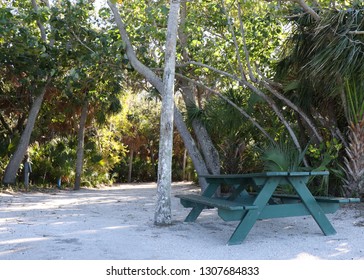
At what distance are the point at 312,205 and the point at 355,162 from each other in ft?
9.52

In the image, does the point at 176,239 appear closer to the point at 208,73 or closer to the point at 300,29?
the point at 300,29

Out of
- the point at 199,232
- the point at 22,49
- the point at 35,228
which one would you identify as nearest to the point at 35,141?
the point at 22,49

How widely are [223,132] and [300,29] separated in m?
3.49

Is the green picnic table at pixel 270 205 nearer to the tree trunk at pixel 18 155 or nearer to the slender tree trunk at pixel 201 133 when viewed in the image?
the slender tree trunk at pixel 201 133

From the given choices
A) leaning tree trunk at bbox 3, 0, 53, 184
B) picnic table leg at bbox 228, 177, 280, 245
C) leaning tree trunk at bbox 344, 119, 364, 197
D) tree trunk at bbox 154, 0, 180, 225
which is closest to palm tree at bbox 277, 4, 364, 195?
leaning tree trunk at bbox 344, 119, 364, 197

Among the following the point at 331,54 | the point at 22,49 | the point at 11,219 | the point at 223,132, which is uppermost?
the point at 22,49

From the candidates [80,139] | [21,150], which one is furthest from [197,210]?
[80,139]

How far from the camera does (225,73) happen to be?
9.38 m

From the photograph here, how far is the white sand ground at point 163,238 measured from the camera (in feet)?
15.1

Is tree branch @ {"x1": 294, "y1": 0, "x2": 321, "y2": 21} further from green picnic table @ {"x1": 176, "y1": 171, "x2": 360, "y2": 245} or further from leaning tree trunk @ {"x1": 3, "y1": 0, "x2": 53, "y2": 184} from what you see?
leaning tree trunk @ {"x1": 3, "y1": 0, "x2": 53, "y2": 184}

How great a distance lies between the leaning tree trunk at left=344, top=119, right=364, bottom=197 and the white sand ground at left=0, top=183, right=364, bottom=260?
357 millimetres

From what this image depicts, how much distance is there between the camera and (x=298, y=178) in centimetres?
562

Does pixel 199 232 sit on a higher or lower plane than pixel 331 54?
lower

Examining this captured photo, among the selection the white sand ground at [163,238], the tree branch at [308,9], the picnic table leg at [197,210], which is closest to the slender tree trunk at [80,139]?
the white sand ground at [163,238]
